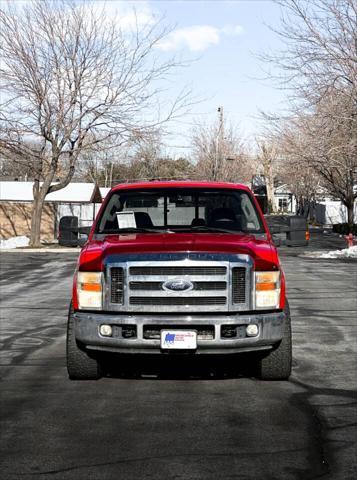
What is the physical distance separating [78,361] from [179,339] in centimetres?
118

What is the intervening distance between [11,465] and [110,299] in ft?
7.06

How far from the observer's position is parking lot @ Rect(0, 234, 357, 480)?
5277mm

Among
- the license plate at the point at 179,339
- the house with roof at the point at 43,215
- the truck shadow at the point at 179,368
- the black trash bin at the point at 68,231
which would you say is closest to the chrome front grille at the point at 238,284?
the license plate at the point at 179,339

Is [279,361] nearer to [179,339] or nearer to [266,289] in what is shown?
[266,289]

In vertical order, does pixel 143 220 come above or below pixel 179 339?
above

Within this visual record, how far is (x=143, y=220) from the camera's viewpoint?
8.39 metres

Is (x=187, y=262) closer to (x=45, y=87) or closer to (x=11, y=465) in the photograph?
(x=11, y=465)

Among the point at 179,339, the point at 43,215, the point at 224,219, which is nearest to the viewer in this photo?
the point at 179,339

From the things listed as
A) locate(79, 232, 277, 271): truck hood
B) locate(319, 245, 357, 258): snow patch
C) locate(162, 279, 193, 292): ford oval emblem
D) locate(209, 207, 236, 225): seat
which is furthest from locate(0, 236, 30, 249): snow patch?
locate(162, 279, 193, 292): ford oval emblem

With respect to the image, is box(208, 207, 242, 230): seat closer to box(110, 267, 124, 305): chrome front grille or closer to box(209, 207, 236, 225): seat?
box(209, 207, 236, 225): seat

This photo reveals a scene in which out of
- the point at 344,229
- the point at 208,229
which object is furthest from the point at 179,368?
the point at 344,229

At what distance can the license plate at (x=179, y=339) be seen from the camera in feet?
22.9

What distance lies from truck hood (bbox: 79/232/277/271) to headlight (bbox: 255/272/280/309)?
0.14 meters

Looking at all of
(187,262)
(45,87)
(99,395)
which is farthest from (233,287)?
(45,87)
